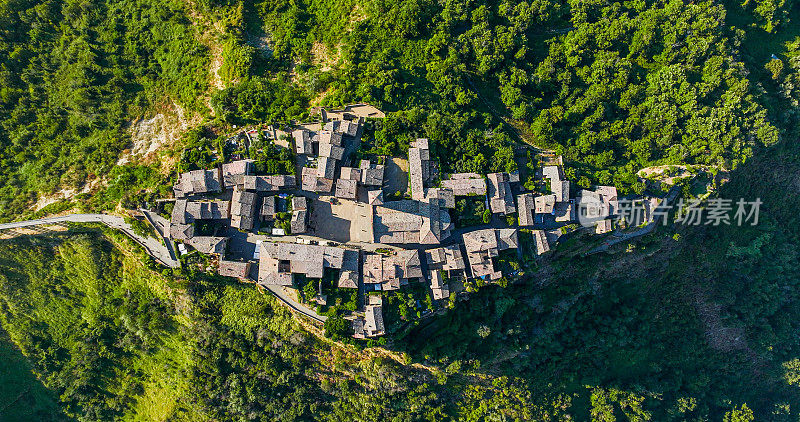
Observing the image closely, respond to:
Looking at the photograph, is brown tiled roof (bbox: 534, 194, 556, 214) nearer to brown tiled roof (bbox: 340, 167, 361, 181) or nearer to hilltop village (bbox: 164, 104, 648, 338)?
hilltop village (bbox: 164, 104, 648, 338)

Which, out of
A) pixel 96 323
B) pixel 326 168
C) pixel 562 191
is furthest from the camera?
pixel 96 323

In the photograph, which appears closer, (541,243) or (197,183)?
(197,183)

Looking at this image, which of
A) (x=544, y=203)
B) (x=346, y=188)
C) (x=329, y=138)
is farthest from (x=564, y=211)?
(x=329, y=138)

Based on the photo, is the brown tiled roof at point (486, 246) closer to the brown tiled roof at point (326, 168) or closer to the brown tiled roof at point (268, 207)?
the brown tiled roof at point (326, 168)

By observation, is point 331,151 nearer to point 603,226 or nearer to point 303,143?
point 303,143

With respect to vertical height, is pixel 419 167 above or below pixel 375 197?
above

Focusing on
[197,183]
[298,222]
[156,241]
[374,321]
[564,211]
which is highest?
[197,183]

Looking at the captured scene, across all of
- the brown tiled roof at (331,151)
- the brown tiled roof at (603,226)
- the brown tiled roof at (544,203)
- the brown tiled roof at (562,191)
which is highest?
the brown tiled roof at (331,151)

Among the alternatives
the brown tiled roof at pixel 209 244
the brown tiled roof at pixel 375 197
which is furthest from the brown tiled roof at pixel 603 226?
the brown tiled roof at pixel 209 244

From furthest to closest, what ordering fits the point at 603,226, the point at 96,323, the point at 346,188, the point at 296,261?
the point at 96,323, the point at 603,226, the point at 346,188, the point at 296,261

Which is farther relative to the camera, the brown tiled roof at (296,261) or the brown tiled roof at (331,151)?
the brown tiled roof at (331,151)
